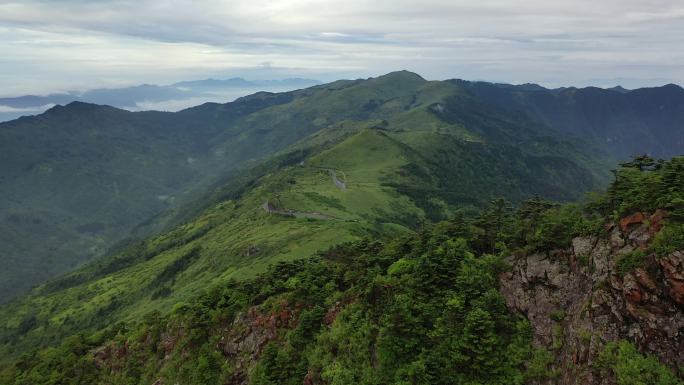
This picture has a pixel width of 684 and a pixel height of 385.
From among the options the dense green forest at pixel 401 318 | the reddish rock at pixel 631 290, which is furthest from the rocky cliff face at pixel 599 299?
the dense green forest at pixel 401 318

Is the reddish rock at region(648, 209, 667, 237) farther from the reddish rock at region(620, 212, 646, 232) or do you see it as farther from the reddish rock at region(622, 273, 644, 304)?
the reddish rock at region(622, 273, 644, 304)

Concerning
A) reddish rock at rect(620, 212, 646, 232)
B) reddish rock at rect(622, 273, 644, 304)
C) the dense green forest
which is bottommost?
the dense green forest

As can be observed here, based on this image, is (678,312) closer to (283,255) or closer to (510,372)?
(510,372)

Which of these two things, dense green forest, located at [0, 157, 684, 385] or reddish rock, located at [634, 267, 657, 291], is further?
dense green forest, located at [0, 157, 684, 385]

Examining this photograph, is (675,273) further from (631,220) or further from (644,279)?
(631,220)

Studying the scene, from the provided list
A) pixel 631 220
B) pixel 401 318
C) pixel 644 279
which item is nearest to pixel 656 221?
pixel 631 220

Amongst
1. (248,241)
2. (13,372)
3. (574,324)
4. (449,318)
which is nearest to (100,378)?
(13,372)

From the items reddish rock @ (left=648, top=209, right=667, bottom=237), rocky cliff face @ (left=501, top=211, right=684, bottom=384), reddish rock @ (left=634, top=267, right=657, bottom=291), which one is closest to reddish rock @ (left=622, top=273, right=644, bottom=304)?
rocky cliff face @ (left=501, top=211, right=684, bottom=384)

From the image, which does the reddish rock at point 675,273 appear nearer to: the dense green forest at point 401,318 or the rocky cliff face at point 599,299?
the rocky cliff face at point 599,299
